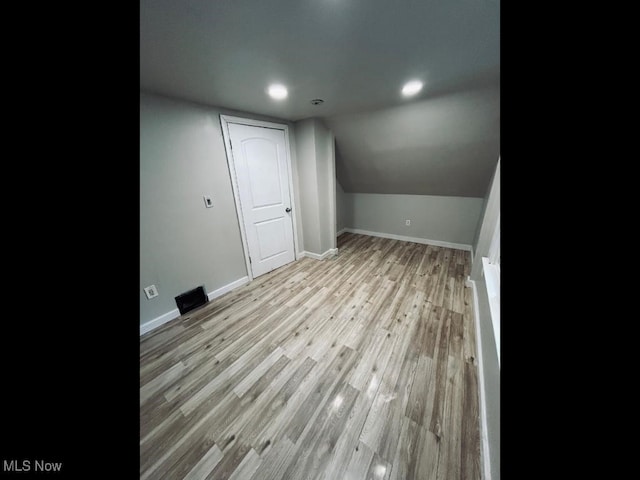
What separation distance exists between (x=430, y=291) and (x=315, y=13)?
2369 mm

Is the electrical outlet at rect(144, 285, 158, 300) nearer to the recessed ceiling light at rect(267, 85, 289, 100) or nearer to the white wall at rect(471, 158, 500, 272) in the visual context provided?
the recessed ceiling light at rect(267, 85, 289, 100)

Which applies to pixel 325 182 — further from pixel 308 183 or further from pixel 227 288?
pixel 227 288

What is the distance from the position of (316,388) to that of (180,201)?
186 centimetres

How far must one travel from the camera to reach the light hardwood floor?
1.02m

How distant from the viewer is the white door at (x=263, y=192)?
7.66ft

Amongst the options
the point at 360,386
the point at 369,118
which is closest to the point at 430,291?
the point at 360,386

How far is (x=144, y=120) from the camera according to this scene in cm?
167

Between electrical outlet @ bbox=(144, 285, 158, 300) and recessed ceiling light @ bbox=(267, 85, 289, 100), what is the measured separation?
1.94m

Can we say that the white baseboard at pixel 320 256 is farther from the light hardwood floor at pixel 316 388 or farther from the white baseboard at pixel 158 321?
the white baseboard at pixel 158 321
